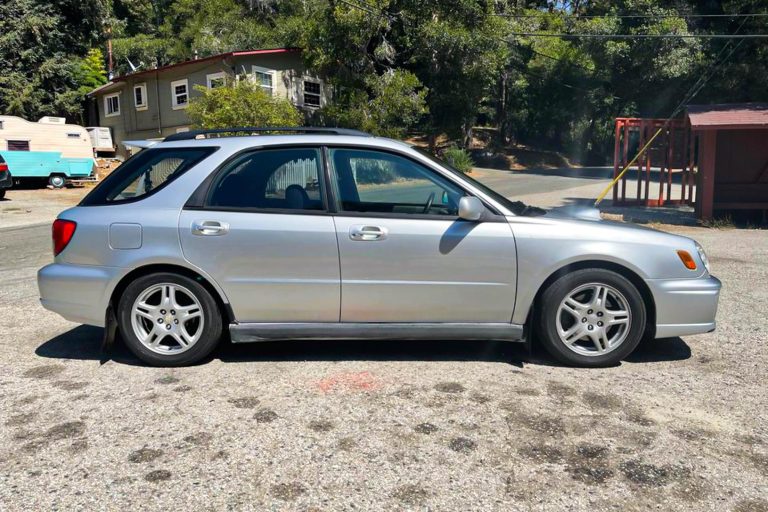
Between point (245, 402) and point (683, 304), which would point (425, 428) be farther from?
point (683, 304)

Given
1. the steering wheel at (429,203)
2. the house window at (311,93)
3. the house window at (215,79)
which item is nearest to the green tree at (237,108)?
the house window at (215,79)

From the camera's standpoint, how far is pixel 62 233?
4.91 m

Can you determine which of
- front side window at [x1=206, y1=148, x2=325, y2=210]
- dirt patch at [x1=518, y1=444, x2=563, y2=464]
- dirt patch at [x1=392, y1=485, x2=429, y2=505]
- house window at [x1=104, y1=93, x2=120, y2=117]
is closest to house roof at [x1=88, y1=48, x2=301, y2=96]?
house window at [x1=104, y1=93, x2=120, y2=117]

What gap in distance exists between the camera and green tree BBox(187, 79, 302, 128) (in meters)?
21.8

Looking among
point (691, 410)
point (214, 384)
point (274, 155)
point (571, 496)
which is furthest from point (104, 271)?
point (691, 410)

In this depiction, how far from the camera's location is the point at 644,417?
4.02 m

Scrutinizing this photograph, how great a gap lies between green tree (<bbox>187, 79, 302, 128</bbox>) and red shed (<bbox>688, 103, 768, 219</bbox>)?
13.2 metres

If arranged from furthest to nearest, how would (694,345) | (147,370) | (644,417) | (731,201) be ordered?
(731,201) → (694,345) → (147,370) → (644,417)

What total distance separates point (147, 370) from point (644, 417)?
135 inches

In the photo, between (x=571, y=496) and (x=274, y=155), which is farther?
(x=274, y=155)

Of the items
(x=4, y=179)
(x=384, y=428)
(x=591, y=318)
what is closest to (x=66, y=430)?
(x=384, y=428)

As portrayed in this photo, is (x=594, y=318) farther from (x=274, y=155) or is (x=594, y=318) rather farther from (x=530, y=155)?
(x=530, y=155)

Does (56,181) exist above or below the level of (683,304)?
above

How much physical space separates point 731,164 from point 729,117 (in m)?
1.52
